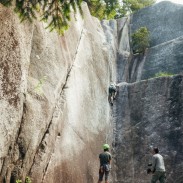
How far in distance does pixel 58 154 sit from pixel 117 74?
10586 mm

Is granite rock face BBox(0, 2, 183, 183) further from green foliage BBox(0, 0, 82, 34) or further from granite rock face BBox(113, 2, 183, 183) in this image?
green foliage BBox(0, 0, 82, 34)

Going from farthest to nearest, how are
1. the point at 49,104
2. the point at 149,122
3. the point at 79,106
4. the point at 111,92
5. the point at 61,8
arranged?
the point at 111,92, the point at 149,122, the point at 79,106, the point at 49,104, the point at 61,8

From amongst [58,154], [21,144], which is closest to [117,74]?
[58,154]

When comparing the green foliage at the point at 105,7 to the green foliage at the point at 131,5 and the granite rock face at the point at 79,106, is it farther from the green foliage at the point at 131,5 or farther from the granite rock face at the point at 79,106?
the green foliage at the point at 131,5

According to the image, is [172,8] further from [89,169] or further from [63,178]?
[63,178]

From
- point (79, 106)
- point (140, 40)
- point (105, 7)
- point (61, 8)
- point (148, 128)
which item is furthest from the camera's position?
point (140, 40)

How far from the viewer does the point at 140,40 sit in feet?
81.9

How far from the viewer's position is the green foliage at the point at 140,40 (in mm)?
24812

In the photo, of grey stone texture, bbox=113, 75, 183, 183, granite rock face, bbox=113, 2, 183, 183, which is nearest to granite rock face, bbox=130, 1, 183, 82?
granite rock face, bbox=113, 2, 183, 183

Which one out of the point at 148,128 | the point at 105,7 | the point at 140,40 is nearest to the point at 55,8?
the point at 105,7

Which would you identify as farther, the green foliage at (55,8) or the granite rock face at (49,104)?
the granite rock face at (49,104)

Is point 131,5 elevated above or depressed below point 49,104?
above

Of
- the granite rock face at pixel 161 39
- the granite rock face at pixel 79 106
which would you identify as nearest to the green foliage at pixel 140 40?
the granite rock face at pixel 161 39

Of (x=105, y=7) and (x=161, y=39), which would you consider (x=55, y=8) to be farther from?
(x=161, y=39)
